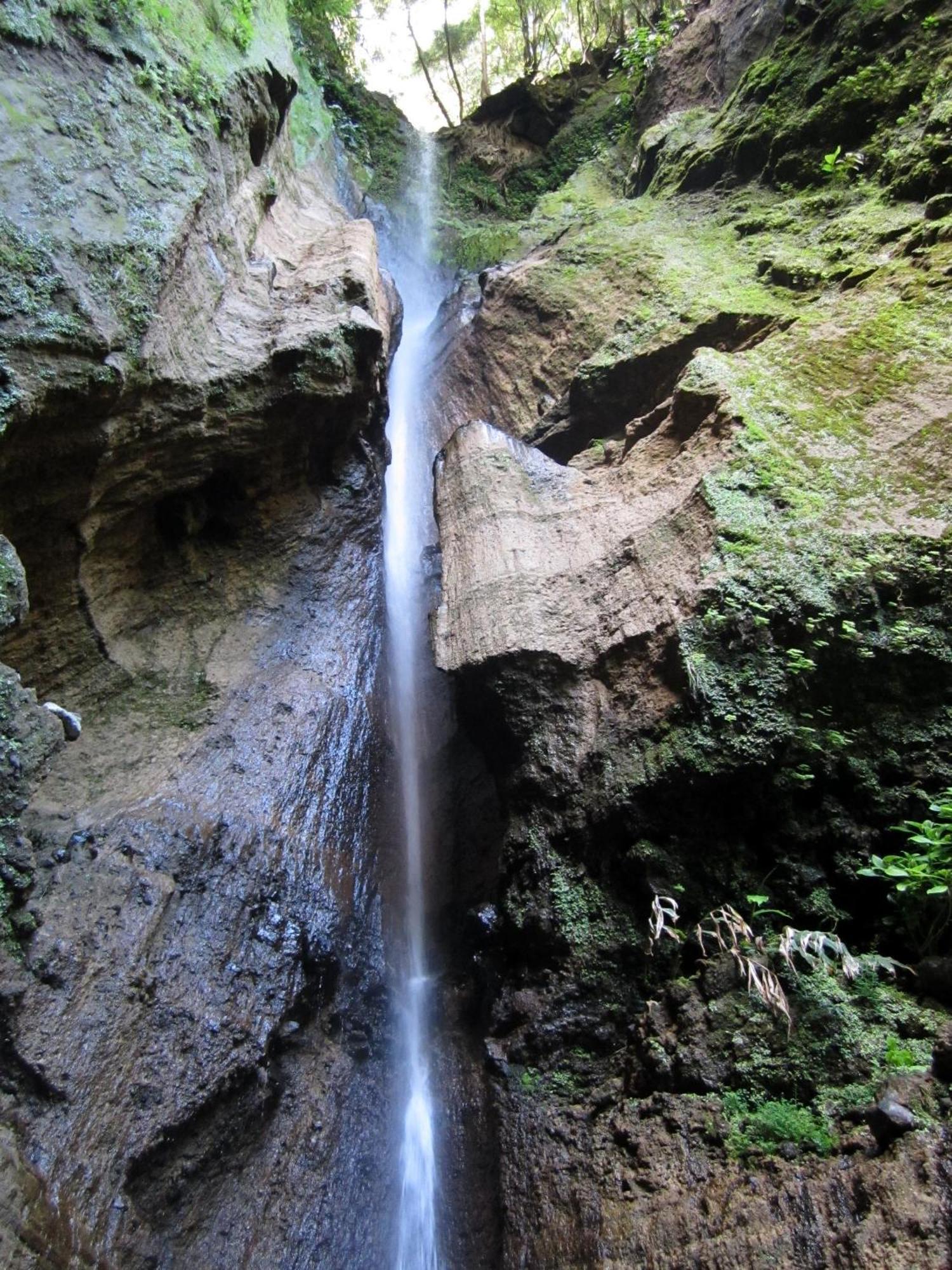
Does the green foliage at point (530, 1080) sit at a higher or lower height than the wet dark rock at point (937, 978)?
lower

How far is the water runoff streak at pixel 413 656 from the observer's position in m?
4.77

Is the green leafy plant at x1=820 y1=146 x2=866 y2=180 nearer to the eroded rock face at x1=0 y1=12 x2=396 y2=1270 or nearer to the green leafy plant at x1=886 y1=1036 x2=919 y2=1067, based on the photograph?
the eroded rock face at x1=0 y1=12 x2=396 y2=1270

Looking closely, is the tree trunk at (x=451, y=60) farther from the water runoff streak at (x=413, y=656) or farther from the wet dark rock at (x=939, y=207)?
the wet dark rock at (x=939, y=207)

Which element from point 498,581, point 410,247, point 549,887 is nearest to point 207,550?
point 498,581

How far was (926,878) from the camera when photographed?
3615 mm

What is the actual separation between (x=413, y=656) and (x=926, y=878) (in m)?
5.38

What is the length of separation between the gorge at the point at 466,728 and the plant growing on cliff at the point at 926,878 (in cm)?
3

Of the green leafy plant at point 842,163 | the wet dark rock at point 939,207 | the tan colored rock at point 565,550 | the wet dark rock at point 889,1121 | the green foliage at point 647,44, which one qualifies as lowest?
the wet dark rock at point 889,1121

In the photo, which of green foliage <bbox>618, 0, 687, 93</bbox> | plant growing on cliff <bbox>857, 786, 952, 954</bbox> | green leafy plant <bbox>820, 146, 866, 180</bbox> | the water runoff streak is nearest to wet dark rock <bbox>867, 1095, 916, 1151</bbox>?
plant growing on cliff <bbox>857, 786, 952, 954</bbox>

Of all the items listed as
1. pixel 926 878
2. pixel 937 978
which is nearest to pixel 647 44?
pixel 926 878

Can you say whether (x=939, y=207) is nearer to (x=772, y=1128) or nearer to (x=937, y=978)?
(x=937, y=978)

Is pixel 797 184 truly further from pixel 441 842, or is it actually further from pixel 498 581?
pixel 441 842

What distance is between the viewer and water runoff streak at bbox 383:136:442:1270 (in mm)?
4766

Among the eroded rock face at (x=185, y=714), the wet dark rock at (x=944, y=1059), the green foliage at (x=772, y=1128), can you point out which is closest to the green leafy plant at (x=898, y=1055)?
the wet dark rock at (x=944, y=1059)
